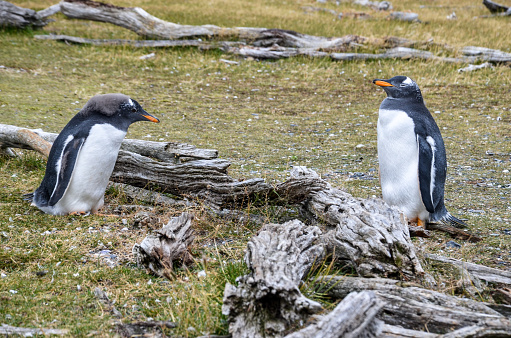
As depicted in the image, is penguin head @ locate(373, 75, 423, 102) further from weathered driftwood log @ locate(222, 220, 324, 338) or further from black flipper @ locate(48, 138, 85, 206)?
black flipper @ locate(48, 138, 85, 206)

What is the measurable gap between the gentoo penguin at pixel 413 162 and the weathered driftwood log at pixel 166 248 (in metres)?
2.10

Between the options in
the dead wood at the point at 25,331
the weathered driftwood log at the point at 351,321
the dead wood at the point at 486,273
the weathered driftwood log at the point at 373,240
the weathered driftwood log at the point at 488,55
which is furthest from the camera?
the weathered driftwood log at the point at 488,55

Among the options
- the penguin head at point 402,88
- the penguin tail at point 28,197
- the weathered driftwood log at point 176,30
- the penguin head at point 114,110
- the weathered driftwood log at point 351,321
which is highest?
the penguin head at point 402,88

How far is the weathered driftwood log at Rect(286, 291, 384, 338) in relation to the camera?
8.07 feet

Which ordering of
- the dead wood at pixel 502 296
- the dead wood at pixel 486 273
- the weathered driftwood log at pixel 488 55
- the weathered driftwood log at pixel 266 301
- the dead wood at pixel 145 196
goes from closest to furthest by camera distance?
the weathered driftwood log at pixel 266 301, the dead wood at pixel 502 296, the dead wood at pixel 486 273, the dead wood at pixel 145 196, the weathered driftwood log at pixel 488 55

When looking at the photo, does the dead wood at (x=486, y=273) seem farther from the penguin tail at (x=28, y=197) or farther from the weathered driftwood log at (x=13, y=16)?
the weathered driftwood log at (x=13, y=16)

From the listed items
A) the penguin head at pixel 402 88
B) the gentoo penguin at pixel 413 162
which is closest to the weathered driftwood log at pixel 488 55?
the penguin head at pixel 402 88

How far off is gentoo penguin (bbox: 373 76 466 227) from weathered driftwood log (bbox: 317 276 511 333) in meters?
1.79

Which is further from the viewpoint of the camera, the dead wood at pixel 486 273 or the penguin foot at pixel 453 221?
the penguin foot at pixel 453 221

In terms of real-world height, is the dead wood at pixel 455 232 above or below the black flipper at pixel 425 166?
below

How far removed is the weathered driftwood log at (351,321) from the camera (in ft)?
8.07

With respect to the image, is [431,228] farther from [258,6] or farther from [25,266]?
[258,6]

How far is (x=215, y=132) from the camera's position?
8102 mm

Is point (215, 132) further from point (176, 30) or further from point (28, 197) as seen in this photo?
point (176, 30)
